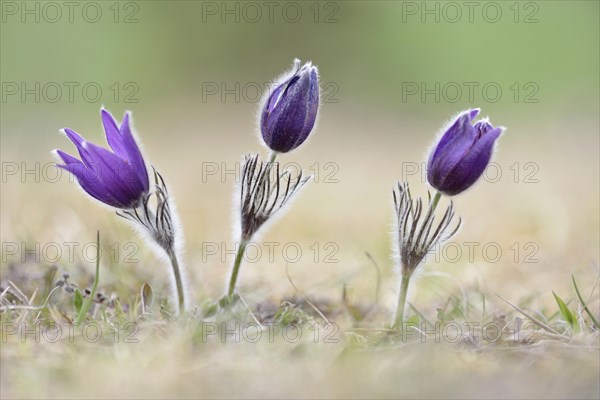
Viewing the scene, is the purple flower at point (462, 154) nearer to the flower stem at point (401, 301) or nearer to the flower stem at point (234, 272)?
the flower stem at point (401, 301)

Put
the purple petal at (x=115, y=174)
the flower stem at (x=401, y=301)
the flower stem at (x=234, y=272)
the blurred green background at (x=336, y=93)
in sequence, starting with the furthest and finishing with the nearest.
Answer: the blurred green background at (x=336, y=93) < the flower stem at (x=234, y=272) < the flower stem at (x=401, y=301) < the purple petal at (x=115, y=174)

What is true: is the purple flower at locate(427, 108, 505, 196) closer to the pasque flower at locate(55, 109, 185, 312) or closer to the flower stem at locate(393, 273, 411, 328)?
the flower stem at locate(393, 273, 411, 328)

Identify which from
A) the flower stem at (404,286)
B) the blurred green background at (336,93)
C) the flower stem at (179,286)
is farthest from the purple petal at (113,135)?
the blurred green background at (336,93)

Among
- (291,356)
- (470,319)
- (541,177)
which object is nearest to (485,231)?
(541,177)

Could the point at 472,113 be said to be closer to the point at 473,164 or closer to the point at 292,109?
the point at 473,164

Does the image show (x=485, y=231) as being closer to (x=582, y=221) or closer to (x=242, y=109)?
(x=582, y=221)

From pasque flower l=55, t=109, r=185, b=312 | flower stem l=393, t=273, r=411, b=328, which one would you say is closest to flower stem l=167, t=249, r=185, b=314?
pasque flower l=55, t=109, r=185, b=312
